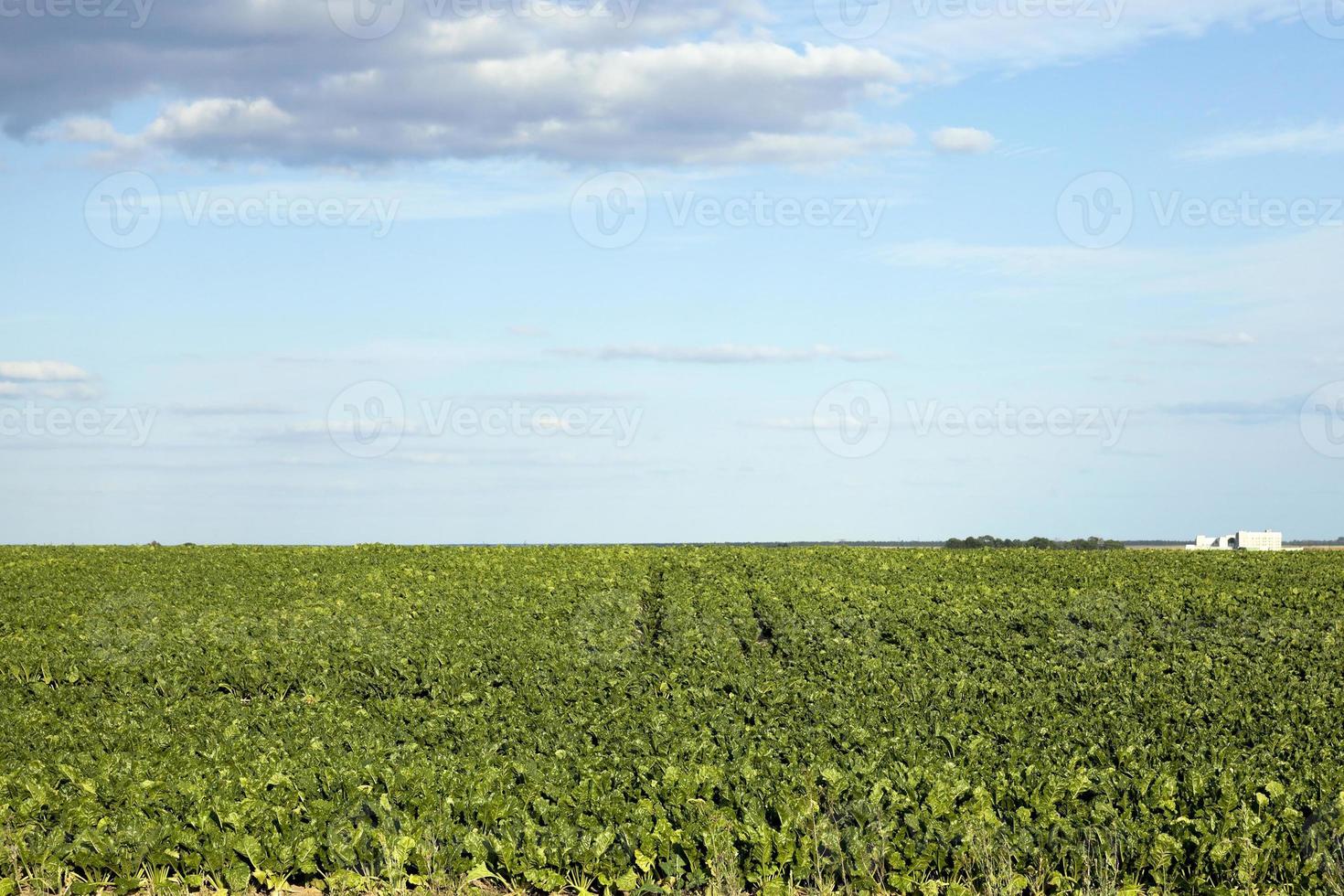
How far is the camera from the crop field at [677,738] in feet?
30.5

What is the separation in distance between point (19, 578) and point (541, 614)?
1677cm

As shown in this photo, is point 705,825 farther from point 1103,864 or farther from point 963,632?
→ point 963,632

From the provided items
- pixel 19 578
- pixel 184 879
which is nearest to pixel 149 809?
pixel 184 879

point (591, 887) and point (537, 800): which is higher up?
point (537, 800)

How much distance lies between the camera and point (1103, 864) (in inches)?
360

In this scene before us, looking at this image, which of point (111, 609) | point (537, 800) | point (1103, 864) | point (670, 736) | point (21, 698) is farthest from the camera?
point (111, 609)

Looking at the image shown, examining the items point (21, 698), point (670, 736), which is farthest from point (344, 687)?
point (670, 736)

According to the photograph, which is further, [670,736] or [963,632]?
[963,632]

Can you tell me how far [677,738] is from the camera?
1256 cm

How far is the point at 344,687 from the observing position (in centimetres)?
Answer: 1762

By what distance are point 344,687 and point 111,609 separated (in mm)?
9264

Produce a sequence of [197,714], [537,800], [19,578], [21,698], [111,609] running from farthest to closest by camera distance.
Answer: [19,578] < [111,609] < [21,698] < [197,714] < [537,800]

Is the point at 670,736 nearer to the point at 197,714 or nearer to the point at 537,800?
the point at 537,800

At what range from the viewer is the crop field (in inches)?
366
